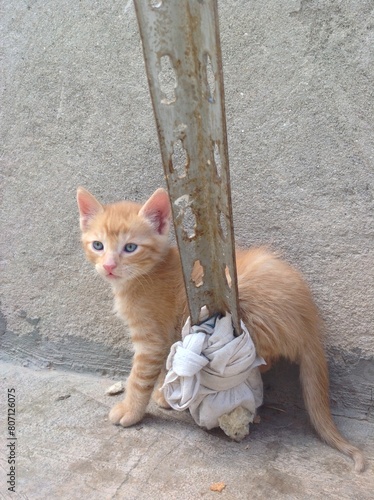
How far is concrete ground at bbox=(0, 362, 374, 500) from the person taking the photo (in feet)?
4.50

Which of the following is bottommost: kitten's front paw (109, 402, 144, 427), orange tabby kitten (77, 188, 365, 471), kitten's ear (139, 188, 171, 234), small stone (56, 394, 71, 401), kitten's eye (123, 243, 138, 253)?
small stone (56, 394, 71, 401)

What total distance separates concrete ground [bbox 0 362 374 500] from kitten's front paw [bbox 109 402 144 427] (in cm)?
3

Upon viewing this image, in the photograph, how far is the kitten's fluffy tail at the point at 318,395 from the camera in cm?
154

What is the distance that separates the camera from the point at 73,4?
2.03m

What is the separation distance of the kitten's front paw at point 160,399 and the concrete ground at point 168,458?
2cm

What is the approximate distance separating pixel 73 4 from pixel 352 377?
1.68 m

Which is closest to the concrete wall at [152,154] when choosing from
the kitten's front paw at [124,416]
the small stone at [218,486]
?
the kitten's front paw at [124,416]

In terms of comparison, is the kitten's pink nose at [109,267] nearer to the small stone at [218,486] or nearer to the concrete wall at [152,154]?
the concrete wall at [152,154]

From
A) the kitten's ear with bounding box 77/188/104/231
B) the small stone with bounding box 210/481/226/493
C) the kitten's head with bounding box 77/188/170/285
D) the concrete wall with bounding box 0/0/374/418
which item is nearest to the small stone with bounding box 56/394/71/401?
the concrete wall with bounding box 0/0/374/418

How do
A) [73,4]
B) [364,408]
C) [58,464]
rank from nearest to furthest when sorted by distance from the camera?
[58,464]
[364,408]
[73,4]

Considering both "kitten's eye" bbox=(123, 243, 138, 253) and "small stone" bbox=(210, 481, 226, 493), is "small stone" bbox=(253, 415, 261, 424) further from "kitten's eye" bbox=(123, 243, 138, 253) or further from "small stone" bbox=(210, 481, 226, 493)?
"kitten's eye" bbox=(123, 243, 138, 253)

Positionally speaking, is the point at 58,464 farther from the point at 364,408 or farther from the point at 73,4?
the point at 73,4

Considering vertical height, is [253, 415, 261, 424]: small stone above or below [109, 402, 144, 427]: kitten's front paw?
below

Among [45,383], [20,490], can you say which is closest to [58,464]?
[20,490]
